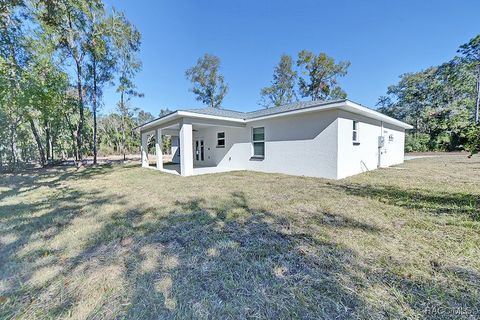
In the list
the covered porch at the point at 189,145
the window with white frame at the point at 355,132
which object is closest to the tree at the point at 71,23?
the covered porch at the point at 189,145

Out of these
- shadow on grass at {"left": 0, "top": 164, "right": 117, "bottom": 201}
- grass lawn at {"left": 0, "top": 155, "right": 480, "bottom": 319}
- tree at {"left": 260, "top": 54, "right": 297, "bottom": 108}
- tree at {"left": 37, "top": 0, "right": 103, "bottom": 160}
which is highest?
tree at {"left": 260, "top": 54, "right": 297, "bottom": 108}

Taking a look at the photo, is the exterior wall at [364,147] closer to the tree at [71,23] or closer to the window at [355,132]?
the window at [355,132]

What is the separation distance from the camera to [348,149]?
7.80 m

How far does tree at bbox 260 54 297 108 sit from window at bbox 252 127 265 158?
18.3 meters

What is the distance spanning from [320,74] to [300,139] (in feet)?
67.6

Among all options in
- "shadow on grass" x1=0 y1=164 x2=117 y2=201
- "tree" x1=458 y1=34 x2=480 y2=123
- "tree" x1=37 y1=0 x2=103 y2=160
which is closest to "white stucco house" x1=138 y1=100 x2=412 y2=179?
"tree" x1=458 y1=34 x2=480 y2=123

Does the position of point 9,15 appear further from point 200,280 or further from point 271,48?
point 271,48

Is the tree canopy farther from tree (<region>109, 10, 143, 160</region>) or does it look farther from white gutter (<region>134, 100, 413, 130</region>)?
tree (<region>109, 10, 143, 160</region>)

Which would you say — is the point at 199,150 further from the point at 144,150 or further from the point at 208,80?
the point at 208,80

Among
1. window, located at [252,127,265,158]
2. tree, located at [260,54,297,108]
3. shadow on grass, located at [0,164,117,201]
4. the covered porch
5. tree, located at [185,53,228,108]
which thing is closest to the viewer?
shadow on grass, located at [0,164,117,201]

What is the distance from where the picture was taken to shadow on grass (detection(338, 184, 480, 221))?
3793 millimetres

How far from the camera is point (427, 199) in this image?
4.55 meters

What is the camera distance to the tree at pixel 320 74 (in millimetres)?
23812

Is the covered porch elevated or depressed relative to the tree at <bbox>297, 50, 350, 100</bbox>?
depressed
